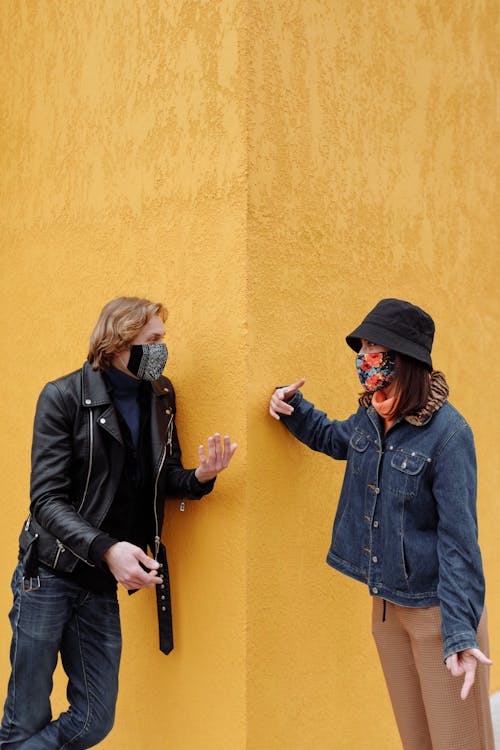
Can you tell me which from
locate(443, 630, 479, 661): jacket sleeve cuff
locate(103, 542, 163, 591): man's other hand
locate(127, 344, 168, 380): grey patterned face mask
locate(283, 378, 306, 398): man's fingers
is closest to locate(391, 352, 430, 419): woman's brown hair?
locate(283, 378, 306, 398): man's fingers

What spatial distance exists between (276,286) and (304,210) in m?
0.35

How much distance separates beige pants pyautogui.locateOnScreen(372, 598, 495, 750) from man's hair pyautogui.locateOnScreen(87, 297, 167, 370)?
1.27 meters

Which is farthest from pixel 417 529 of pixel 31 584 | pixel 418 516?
pixel 31 584

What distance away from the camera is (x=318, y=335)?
138 inches

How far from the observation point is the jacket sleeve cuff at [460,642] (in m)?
2.61

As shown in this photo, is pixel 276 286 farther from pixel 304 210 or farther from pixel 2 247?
pixel 2 247

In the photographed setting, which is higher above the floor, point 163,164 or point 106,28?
point 106,28

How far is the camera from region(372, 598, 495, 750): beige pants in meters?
2.84

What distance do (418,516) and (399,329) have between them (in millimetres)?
616

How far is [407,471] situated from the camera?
285 cm

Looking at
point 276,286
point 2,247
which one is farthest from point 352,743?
point 2,247

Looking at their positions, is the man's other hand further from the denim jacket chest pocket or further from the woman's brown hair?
the woman's brown hair

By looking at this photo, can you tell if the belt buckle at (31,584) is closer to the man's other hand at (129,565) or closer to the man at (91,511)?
the man at (91,511)

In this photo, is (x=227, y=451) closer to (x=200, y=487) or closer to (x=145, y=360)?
(x=200, y=487)
